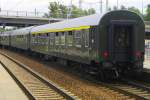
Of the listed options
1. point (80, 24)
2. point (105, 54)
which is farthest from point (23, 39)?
point (105, 54)

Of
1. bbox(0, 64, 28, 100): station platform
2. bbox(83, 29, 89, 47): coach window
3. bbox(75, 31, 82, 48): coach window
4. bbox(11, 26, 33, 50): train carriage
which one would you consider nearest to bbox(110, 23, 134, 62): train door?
bbox(83, 29, 89, 47): coach window

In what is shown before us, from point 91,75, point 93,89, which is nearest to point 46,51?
point 91,75

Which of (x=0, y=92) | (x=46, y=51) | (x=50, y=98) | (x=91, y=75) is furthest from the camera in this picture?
(x=46, y=51)

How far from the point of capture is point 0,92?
14945mm

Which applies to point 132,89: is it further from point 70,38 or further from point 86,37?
point 70,38

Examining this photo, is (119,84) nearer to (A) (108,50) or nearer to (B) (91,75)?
(A) (108,50)

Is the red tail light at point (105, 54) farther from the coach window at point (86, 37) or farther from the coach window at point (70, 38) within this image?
the coach window at point (70, 38)

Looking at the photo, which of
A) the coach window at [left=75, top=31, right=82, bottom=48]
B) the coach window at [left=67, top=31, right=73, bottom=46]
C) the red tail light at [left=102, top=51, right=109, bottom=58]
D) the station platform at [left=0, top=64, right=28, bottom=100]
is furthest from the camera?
the coach window at [left=67, top=31, right=73, bottom=46]

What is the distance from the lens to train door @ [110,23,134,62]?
1781 centimetres

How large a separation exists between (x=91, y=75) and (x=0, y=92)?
5.97 m

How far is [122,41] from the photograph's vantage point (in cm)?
1806

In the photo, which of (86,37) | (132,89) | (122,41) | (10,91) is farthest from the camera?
(86,37)

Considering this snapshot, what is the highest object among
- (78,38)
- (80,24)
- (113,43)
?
(80,24)

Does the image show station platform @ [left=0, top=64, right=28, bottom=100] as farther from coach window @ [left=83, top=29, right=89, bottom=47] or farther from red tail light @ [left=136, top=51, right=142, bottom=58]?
red tail light @ [left=136, top=51, right=142, bottom=58]
